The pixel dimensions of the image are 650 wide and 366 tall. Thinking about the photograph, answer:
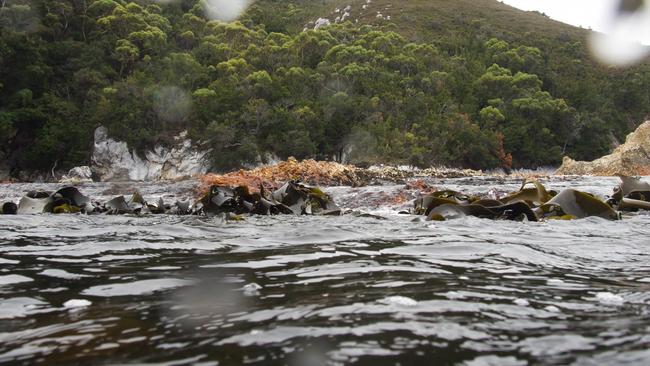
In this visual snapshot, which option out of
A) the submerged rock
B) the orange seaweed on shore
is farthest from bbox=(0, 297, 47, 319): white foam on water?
the submerged rock

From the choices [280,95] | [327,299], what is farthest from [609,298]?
[280,95]

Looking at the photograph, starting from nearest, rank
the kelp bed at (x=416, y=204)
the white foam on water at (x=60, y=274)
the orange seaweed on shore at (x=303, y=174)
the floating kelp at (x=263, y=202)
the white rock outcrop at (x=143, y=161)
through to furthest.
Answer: the white foam on water at (x=60, y=274) < the kelp bed at (x=416, y=204) < the floating kelp at (x=263, y=202) < the orange seaweed on shore at (x=303, y=174) < the white rock outcrop at (x=143, y=161)

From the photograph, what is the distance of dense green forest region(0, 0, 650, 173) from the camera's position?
125ft

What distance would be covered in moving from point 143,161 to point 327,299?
38.4 m

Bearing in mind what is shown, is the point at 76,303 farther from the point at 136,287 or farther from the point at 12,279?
the point at 12,279

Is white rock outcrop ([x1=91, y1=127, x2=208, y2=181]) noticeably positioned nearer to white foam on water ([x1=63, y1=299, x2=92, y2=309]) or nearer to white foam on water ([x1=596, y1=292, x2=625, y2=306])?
white foam on water ([x1=63, y1=299, x2=92, y2=309])

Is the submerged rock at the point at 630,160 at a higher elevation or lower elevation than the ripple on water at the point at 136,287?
higher

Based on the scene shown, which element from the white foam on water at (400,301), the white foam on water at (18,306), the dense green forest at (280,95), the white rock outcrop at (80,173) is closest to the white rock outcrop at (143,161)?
the dense green forest at (280,95)

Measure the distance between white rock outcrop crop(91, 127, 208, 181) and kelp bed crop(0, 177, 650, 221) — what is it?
29606 mm

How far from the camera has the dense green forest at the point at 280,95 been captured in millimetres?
38125

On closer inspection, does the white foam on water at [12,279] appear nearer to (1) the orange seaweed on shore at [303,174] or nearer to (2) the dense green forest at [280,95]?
(1) the orange seaweed on shore at [303,174]

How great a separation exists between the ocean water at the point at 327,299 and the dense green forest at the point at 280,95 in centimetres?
3241

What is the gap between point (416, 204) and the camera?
7391 mm

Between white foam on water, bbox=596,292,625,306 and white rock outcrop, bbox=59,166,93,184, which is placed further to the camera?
white rock outcrop, bbox=59,166,93,184
